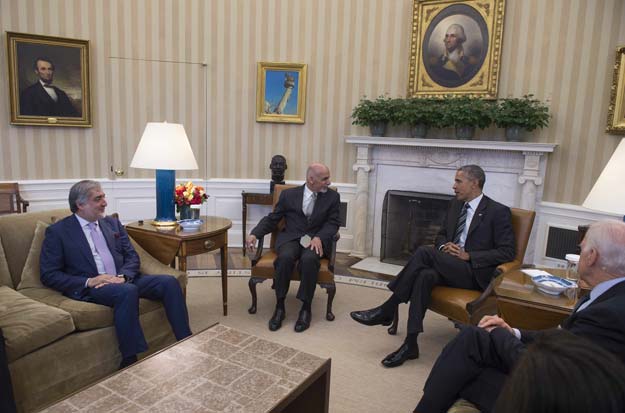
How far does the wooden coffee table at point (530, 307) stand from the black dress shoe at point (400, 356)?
83 cm

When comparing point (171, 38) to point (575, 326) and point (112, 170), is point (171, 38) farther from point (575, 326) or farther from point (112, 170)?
point (575, 326)

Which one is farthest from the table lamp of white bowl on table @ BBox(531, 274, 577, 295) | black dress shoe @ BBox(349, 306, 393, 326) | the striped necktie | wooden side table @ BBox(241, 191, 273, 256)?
white bowl on table @ BBox(531, 274, 577, 295)

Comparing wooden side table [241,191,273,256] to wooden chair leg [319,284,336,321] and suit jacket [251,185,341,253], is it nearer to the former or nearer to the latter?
suit jacket [251,185,341,253]

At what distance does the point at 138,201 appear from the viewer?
603 centimetres

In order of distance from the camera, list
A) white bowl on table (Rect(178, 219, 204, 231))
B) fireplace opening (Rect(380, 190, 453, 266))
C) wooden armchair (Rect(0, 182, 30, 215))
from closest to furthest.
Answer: white bowl on table (Rect(178, 219, 204, 231)) → wooden armchair (Rect(0, 182, 30, 215)) → fireplace opening (Rect(380, 190, 453, 266))

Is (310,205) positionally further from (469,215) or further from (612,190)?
(612,190)

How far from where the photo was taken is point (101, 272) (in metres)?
2.97

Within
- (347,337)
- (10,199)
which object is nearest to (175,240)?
(347,337)

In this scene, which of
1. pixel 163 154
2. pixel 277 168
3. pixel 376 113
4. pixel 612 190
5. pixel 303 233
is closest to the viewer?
pixel 612 190

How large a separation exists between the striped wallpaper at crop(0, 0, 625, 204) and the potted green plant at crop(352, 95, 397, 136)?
338mm

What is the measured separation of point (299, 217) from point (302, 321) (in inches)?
37.3

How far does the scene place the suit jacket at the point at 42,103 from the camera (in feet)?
17.4

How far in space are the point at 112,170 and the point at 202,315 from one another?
2902 mm

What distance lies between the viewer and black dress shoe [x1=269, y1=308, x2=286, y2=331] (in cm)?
367
